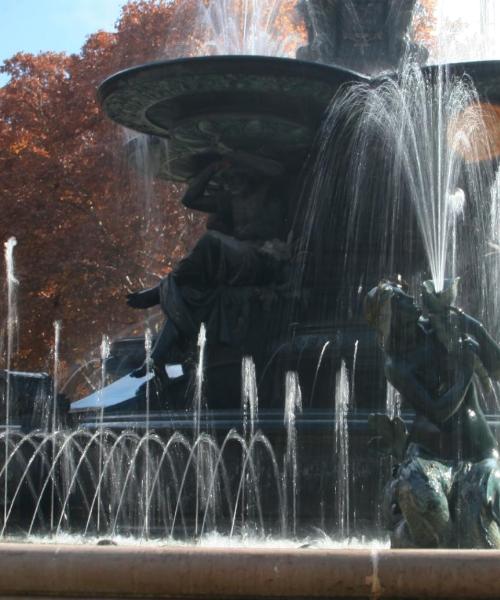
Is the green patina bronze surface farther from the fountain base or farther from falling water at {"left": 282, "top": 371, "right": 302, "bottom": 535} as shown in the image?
the fountain base

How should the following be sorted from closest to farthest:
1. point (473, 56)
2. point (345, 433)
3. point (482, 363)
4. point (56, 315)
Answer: point (482, 363)
point (345, 433)
point (473, 56)
point (56, 315)

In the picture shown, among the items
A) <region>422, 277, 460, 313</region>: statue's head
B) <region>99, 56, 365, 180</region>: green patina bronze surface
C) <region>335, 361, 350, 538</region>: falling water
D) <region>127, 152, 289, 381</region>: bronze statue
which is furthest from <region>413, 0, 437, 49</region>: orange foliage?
<region>422, 277, 460, 313</region>: statue's head

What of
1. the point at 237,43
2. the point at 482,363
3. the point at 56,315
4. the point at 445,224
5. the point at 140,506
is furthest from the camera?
the point at 56,315

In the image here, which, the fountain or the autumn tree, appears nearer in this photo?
the fountain

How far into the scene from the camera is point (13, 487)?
11711 millimetres

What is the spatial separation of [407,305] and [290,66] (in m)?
4.25

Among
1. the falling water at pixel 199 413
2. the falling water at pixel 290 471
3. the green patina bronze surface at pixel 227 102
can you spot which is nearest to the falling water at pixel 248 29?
the green patina bronze surface at pixel 227 102

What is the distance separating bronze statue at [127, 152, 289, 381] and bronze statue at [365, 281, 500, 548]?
452 cm

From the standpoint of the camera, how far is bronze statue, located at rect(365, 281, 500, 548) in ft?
21.6

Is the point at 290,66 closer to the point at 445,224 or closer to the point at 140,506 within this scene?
the point at 445,224

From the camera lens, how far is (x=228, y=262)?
12.2m

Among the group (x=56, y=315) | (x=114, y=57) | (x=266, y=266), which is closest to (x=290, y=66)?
(x=266, y=266)

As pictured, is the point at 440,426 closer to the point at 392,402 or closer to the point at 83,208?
the point at 392,402

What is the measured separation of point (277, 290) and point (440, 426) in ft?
16.6
